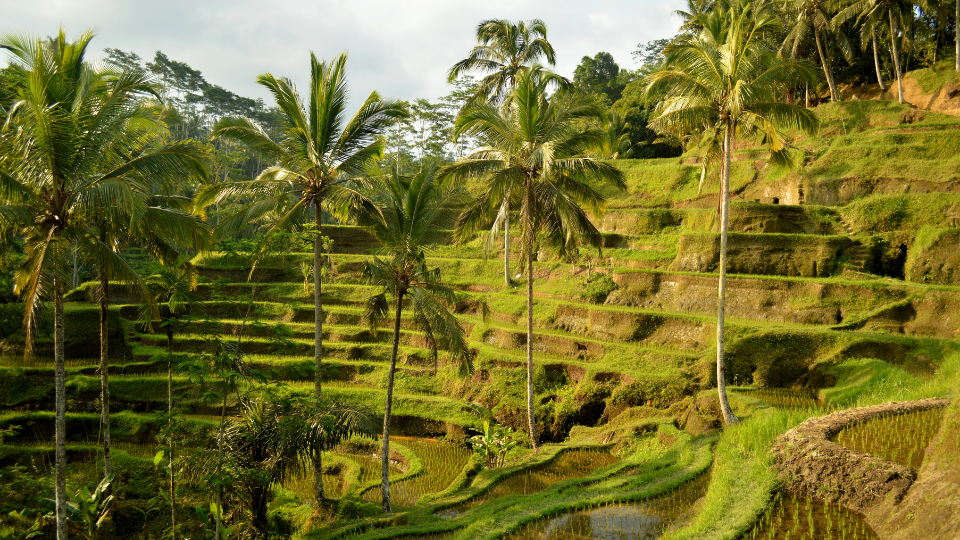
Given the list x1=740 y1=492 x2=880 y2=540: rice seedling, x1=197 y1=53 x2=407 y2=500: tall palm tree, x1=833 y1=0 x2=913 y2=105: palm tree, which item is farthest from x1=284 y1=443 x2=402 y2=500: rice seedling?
x1=833 y1=0 x2=913 y2=105: palm tree

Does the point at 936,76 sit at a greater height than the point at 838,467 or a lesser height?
greater

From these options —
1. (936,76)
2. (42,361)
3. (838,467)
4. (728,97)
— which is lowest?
(42,361)

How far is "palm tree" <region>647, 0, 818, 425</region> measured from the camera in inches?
460

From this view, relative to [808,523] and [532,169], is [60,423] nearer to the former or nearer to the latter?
[532,169]

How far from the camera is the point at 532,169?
1324cm

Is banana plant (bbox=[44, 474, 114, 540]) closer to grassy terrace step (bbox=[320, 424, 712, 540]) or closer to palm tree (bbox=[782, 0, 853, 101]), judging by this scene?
grassy terrace step (bbox=[320, 424, 712, 540])

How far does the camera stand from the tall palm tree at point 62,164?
880 cm

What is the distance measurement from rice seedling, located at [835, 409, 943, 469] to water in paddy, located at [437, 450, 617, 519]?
16.8 ft

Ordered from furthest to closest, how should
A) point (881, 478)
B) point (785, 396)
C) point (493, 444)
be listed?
point (493, 444), point (785, 396), point (881, 478)

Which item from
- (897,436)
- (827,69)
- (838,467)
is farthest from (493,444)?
(827,69)

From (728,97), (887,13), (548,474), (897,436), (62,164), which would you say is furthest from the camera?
(887,13)

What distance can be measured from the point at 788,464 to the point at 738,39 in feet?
28.0

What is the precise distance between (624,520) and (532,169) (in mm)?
7940

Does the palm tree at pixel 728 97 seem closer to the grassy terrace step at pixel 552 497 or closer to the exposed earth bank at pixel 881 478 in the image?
the grassy terrace step at pixel 552 497
